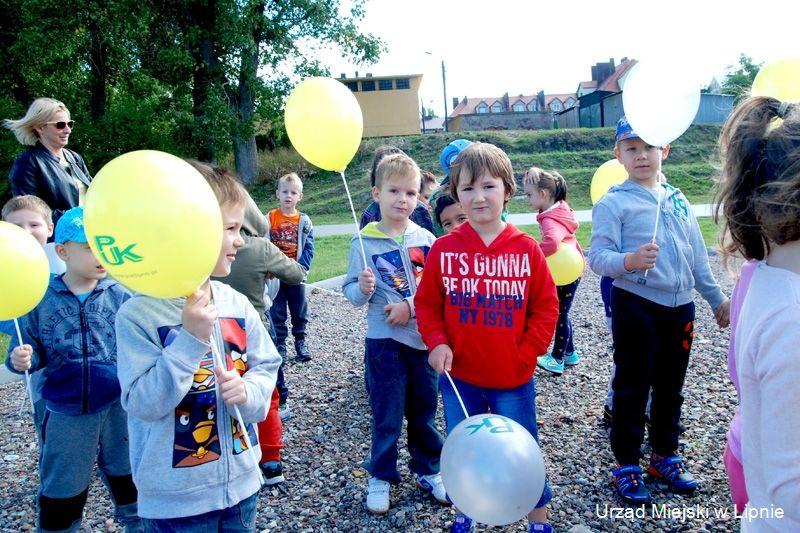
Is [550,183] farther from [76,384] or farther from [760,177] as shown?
[76,384]

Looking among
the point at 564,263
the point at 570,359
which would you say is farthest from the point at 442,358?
the point at 570,359

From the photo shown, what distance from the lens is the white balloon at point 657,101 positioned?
10.7 ft

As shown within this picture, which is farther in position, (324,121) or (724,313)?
(324,121)

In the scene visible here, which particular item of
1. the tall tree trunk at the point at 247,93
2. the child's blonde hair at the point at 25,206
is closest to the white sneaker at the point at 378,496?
the child's blonde hair at the point at 25,206

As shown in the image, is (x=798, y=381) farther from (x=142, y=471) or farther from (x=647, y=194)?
(x=647, y=194)

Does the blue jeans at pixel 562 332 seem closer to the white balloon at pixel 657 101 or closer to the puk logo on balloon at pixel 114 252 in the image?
the white balloon at pixel 657 101

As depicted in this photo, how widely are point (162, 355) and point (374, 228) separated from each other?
1844 mm

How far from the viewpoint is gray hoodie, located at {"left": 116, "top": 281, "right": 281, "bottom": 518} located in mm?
1917

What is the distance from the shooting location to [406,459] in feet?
12.8

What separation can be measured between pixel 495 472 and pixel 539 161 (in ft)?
82.7

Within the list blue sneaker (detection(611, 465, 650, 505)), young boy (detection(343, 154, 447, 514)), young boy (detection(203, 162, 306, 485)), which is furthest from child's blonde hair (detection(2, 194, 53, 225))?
blue sneaker (detection(611, 465, 650, 505))

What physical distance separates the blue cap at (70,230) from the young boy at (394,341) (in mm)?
1453

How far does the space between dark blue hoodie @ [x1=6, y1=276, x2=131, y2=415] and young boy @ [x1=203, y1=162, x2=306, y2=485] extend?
972mm

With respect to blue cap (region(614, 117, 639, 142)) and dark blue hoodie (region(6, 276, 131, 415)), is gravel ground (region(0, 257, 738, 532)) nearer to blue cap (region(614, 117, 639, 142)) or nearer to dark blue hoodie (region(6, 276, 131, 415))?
dark blue hoodie (region(6, 276, 131, 415))
